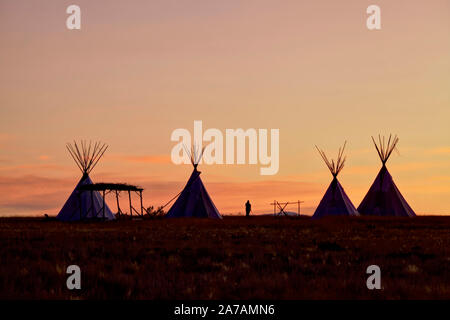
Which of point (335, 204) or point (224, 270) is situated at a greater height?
point (335, 204)

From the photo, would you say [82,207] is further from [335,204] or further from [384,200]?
[384,200]

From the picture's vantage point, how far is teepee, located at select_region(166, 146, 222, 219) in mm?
41688

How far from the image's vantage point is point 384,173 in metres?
45.5

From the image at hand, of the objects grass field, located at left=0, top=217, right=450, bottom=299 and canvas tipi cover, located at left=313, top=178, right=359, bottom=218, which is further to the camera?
canvas tipi cover, located at left=313, top=178, right=359, bottom=218

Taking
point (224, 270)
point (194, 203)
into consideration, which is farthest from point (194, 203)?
point (224, 270)

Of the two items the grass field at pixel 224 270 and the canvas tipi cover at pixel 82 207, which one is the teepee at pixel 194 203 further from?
the grass field at pixel 224 270

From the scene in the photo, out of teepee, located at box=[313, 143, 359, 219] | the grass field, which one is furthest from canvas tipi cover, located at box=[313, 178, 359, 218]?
the grass field

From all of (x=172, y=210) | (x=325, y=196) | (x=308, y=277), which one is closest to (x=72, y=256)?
(x=308, y=277)

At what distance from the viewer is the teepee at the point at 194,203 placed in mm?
41688

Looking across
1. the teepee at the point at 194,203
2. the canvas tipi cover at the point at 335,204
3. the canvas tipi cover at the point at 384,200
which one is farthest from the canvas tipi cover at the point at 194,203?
the canvas tipi cover at the point at 384,200

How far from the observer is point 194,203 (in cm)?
4194

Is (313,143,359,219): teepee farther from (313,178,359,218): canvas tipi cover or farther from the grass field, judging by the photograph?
the grass field
